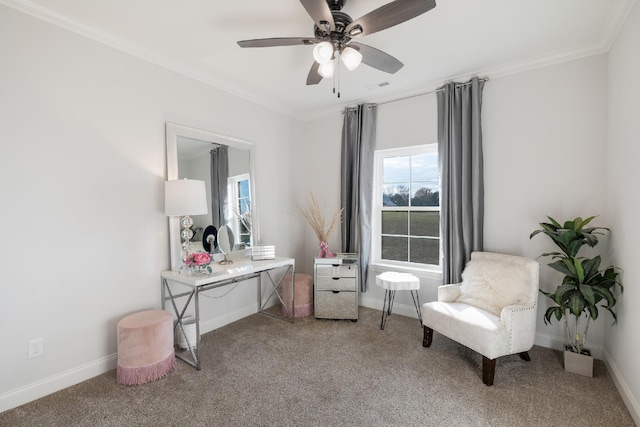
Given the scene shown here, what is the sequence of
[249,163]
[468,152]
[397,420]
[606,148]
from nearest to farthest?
[397,420], [606,148], [468,152], [249,163]

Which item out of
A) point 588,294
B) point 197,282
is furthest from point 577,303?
point 197,282

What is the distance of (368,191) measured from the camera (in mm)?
3709

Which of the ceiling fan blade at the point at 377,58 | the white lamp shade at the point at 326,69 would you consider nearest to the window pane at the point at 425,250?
the ceiling fan blade at the point at 377,58

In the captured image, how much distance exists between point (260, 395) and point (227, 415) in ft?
0.86

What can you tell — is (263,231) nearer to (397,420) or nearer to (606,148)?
(397,420)

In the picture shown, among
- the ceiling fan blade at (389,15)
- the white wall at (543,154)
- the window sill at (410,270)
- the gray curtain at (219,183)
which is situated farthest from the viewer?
the window sill at (410,270)

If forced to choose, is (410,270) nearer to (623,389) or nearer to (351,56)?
(623,389)

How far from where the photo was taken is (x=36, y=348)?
6.75ft

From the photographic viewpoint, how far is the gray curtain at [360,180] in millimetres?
3703

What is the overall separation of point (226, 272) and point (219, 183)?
1.03 metres

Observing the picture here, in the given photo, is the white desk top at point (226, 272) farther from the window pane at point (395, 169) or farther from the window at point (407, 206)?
the window pane at point (395, 169)

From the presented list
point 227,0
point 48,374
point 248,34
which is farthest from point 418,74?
point 48,374

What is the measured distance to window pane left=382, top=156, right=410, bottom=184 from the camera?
3.65 metres

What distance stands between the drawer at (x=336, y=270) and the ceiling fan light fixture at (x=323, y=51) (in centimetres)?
218
